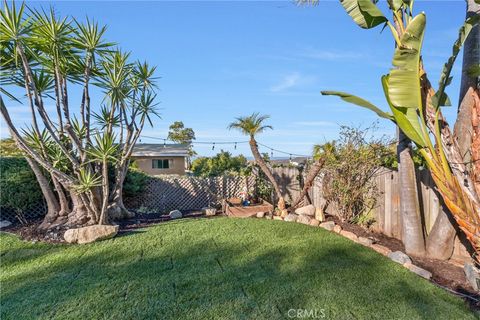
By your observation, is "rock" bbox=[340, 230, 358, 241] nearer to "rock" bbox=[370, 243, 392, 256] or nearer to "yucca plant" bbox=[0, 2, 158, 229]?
"rock" bbox=[370, 243, 392, 256]

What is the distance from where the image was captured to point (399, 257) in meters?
3.97

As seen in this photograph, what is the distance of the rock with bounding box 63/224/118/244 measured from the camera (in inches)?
200

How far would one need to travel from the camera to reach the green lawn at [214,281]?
281cm

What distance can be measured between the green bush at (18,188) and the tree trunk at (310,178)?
252 inches

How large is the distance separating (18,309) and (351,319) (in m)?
3.36

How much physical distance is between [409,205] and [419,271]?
1.03m

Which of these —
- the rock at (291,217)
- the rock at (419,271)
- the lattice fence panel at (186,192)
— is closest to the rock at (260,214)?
the rock at (291,217)

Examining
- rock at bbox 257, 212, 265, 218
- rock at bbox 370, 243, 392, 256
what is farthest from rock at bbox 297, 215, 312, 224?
rock at bbox 370, 243, 392, 256

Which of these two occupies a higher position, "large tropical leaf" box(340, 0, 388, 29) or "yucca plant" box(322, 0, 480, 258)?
"large tropical leaf" box(340, 0, 388, 29)

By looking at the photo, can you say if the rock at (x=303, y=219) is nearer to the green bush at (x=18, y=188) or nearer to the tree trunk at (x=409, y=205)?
the tree trunk at (x=409, y=205)

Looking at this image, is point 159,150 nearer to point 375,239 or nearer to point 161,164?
point 161,164

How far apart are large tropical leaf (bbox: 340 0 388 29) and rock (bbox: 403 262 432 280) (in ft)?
11.0

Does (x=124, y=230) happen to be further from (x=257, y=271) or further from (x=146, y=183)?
(x=257, y=271)

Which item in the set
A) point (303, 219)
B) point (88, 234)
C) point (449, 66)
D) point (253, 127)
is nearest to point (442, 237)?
point (449, 66)
